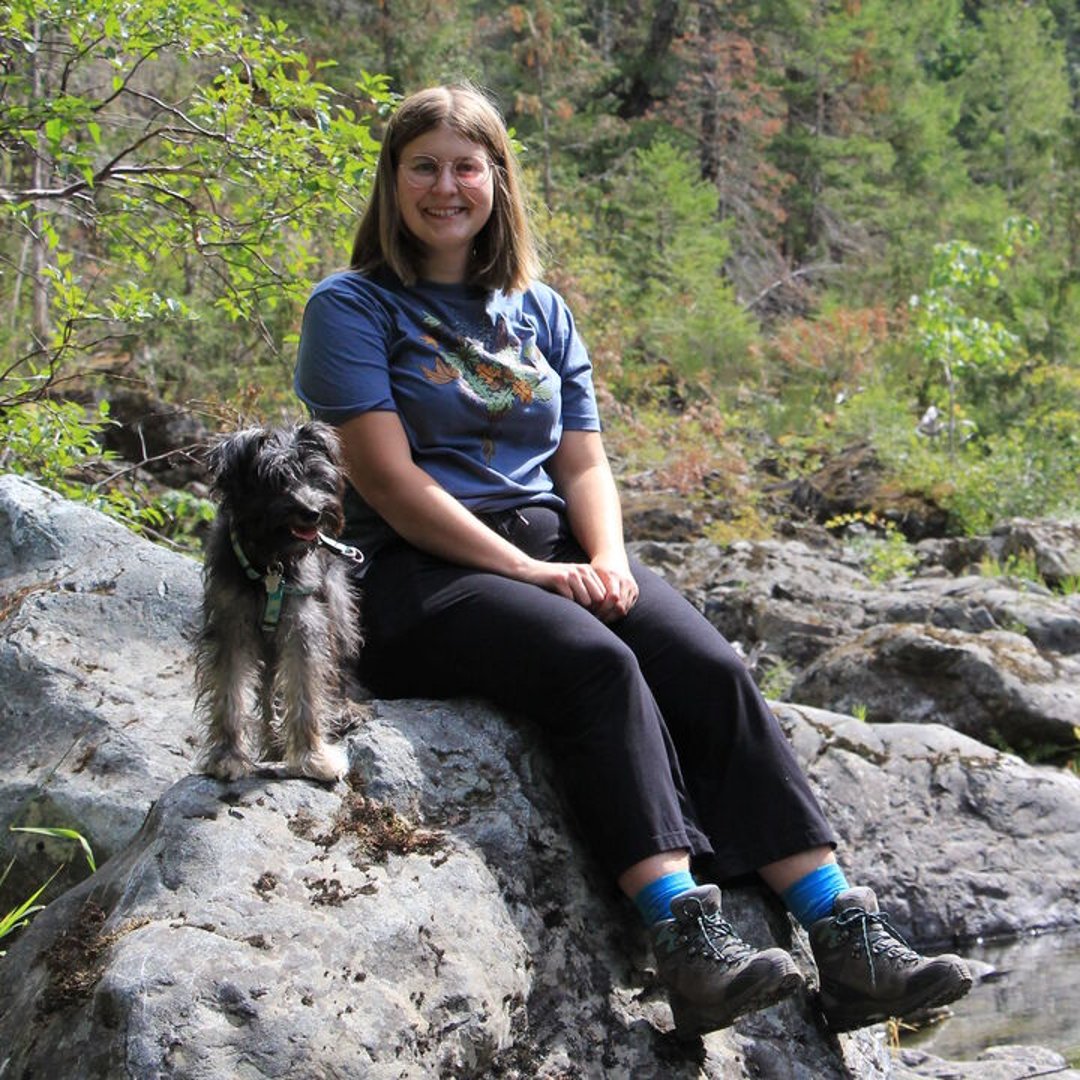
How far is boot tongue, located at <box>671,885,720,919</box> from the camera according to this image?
3.31 m

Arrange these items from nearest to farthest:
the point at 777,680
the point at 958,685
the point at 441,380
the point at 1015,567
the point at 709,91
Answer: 1. the point at 441,380
2. the point at 958,685
3. the point at 777,680
4. the point at 1015,567
5. the point at 709,91

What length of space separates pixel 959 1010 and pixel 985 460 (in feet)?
31.8

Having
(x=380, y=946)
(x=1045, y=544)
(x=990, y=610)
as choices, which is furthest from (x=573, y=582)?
(x=1045, y=544)

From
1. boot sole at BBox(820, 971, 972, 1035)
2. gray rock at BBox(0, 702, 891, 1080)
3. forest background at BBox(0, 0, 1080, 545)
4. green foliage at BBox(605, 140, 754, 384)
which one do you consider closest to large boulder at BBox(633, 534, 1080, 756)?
forest background at BBox(0, 0, 1080, 545)

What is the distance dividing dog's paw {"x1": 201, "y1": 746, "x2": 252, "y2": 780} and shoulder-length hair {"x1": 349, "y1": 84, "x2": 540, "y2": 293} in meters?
1.56

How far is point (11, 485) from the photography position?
A: 5266 millimetres

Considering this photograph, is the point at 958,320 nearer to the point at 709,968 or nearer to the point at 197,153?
the point at 197,153

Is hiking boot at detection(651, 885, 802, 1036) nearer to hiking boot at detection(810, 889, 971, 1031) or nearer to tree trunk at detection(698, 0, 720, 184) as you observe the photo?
hiking boot at detection(810, 889, 971, 1031)

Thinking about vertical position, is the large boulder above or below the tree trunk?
below

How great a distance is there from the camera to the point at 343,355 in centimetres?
395

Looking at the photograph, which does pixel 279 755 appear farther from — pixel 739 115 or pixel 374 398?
pixel 739 115

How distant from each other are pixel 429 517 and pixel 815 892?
56.6 inches

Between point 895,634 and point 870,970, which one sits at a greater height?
point 870,970

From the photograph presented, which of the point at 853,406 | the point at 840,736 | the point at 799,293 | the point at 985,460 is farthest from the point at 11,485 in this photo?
the point at 799,293
